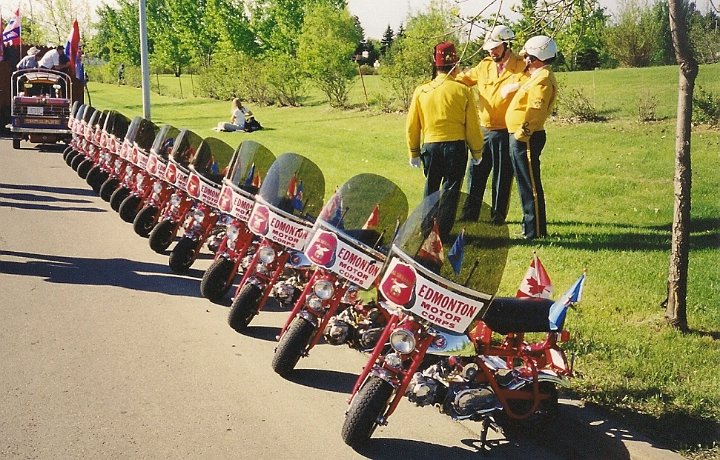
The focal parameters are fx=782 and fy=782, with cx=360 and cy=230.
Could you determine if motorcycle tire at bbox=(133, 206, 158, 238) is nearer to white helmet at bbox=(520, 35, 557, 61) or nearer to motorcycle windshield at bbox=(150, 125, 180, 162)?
motorcycle windshield at bbox=(150, 125, 180, 162)

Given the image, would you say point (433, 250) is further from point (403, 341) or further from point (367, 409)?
point (367, 409)

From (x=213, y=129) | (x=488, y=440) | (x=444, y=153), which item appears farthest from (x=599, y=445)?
(x=213, y=129)

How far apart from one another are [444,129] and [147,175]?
3.80 meters

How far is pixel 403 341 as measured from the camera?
4.18 m

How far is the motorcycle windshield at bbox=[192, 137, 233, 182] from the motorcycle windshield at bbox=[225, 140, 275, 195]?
94 cm

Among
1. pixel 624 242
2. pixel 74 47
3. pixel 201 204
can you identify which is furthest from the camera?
pixel 74 47

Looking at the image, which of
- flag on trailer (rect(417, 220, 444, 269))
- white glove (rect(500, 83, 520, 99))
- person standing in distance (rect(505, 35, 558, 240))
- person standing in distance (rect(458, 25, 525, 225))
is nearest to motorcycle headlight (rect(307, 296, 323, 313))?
flag on trailer (rect(417, 220, 444, 269))

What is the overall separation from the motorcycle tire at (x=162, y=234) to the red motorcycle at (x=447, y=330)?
4669 millimetres

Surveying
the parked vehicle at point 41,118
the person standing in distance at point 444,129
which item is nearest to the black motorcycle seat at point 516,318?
the person standing in distance at point 444,129

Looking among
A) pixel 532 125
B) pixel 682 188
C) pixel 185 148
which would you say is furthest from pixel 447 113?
pixel 682 188

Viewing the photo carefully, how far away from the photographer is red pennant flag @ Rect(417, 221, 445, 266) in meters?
4.16

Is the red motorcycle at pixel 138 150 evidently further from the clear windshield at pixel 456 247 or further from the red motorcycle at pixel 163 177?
the clear windshield at pixel 456 247

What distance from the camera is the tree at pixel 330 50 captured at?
97.8ft

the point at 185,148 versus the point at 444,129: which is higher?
the point at 444,129
